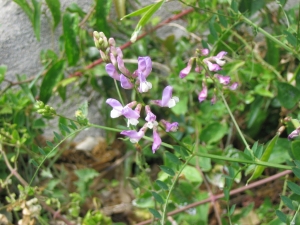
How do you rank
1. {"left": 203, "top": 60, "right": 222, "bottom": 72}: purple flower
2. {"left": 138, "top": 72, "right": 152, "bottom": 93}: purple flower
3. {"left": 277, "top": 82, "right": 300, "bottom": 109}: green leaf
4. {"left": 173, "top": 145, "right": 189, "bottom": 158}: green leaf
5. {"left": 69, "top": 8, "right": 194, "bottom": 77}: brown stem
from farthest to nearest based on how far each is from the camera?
{"left": 69, "top": 8, "right": 194, "bottom": 77}: brown stem, {"left": 277, "top": 82, "right": 300, "bottom": 109}: green leaf, {"left": 203, "top": 60, "right": 222, "bottom": 72}: purple flower, {"left": 173, "top": 145, "right": 189, "bottom": 158}: green leaf, {"left": 138, "top": 72, "right": 152, "bottom": 93}: purple flower

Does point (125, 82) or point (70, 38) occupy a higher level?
point (125, 82)

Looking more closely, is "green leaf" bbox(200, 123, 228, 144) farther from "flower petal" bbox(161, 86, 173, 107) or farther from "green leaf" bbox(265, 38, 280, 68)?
"flower petal" bbox(161, 86, 173, 107)

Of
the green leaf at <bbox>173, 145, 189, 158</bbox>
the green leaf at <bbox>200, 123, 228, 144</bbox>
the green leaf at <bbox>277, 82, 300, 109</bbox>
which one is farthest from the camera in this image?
the green leaf at <bbox>200, 123, 228, 144</bbox>

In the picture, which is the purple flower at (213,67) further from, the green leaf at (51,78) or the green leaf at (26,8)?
the green leaf at (26,8)

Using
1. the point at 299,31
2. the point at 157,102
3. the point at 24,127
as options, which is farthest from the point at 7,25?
the point at 299,31

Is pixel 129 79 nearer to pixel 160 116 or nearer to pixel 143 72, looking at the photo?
pixel 143 72

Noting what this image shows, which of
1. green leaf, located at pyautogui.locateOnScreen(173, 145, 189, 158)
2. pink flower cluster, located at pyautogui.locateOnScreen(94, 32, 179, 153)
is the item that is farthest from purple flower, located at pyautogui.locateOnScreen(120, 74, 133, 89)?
green leaf, located at pyautogui.locateOnScreen(173, 145, 189, 158)

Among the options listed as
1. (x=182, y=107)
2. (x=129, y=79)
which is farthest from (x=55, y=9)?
(x=129, y=79)
